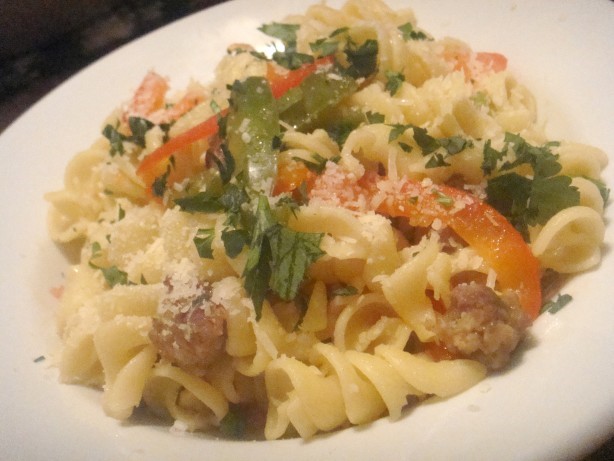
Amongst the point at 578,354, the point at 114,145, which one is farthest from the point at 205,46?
the point at 578,354

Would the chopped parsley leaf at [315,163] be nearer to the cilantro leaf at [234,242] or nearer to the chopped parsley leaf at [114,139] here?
the cilantro leaf at [234,242]

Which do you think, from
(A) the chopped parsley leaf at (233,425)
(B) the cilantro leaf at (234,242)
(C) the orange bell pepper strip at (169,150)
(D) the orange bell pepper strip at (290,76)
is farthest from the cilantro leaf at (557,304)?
(C) the orange bell pepper strip at (169,150)

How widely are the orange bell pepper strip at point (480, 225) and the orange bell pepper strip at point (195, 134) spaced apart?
884 mm

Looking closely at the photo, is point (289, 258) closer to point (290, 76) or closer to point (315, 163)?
point (315, 163)

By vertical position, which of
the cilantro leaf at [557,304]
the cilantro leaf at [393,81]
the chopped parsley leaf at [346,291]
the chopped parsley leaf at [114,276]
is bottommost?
the chopped parsley leaf at [114,276]

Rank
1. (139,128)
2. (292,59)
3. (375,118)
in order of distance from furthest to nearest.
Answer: (139,128) < (292,59) < (375,118)

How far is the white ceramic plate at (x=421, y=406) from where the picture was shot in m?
1.85

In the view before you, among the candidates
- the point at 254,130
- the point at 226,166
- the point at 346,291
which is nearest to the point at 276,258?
the point at 346,291

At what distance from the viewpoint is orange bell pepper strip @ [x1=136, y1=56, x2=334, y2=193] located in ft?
10.0

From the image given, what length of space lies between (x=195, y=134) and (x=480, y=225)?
4.82 feet

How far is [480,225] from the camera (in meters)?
2.48

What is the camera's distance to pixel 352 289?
2578 millimetres

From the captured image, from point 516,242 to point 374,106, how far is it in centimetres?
102

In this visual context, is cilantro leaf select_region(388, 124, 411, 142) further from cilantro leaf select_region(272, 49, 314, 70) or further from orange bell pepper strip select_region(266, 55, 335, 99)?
cilantro leaf select_region(272, 49, 314, 70)
